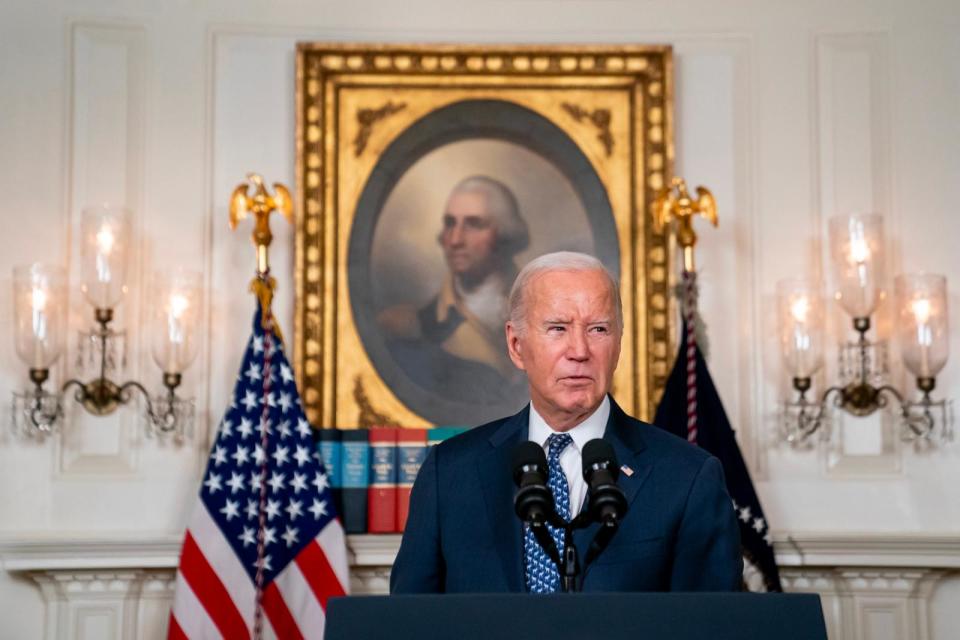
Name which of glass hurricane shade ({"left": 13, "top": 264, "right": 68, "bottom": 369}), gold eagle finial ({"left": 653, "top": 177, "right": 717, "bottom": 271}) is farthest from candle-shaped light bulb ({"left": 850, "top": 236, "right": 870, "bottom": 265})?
glass hurricane shade ({"left": 13, "top": 264, "right": 68, "bottom": 369})

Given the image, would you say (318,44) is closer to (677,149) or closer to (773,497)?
(677,149)

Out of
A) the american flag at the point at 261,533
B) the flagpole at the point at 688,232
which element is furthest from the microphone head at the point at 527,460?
the flagpole at the point at 688,232

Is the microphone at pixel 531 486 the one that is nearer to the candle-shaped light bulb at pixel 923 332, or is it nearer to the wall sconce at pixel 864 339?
the wall sconce at pixel 864 339

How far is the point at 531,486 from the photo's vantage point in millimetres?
2271

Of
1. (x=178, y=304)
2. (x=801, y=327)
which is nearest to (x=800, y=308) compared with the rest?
(x=801, y=327)

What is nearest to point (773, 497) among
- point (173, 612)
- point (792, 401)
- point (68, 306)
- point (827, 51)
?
point (792, 401)

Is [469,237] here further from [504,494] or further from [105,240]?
[504,494]

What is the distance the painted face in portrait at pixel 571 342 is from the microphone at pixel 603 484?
1.35 feet

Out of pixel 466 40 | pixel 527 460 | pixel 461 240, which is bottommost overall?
pixel 527 460

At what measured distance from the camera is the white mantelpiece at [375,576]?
5508 mm

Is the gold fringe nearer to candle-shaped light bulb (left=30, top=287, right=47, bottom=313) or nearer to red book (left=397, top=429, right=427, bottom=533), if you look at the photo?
red book (left=397, top=429, right=427, bottom=533)

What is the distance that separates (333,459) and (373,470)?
0.58 feet

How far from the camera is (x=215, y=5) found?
6062 millimetres

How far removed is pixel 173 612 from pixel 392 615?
3570 mm
